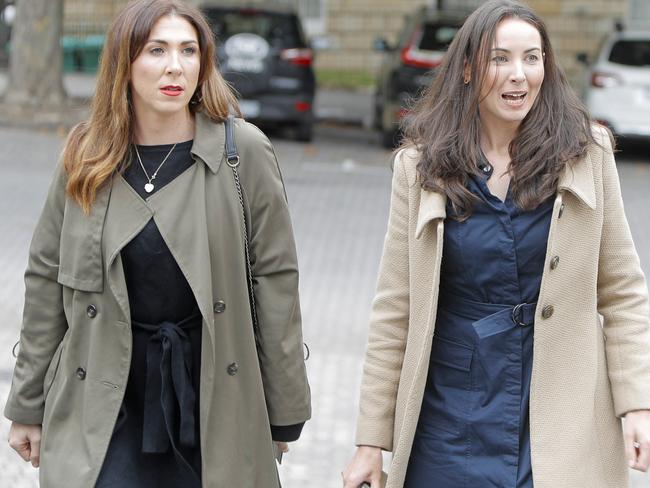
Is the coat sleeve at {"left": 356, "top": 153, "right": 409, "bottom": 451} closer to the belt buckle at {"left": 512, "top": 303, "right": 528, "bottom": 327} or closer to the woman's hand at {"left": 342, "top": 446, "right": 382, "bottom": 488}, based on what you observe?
the woman's hand at {"left": 342, "top": 446, "right": 382, "bottom": 488}

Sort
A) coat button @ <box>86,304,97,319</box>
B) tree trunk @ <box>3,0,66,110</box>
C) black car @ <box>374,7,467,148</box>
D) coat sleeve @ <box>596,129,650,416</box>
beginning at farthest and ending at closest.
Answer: tree trunk @ <box>3,0,66,110</box> → black car @ <box>374,7,467,148</box> → coat button @ <box>86,304,97,319</box> → coat sleeve @ <box>596,129,650,416</box>

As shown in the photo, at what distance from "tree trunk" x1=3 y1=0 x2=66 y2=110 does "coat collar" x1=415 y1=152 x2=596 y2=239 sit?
14.5m

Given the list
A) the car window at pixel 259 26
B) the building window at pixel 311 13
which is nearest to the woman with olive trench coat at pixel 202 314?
the car window at pixel 259 26

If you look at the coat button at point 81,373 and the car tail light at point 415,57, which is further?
the car tail light at point 415,57

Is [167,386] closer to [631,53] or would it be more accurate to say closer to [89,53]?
[631,53]

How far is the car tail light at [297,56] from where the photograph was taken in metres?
17.2

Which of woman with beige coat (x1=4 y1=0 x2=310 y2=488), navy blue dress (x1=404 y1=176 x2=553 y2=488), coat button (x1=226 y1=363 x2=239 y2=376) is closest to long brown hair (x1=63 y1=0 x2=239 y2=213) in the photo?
woman with beige coat (x1=4 y1=0 x2=310 y2=488)

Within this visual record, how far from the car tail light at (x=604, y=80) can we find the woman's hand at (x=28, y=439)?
13646mm

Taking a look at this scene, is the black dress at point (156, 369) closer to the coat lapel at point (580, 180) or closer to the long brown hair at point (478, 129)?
the long brown hair at point (478, 129)

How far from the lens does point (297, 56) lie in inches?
677

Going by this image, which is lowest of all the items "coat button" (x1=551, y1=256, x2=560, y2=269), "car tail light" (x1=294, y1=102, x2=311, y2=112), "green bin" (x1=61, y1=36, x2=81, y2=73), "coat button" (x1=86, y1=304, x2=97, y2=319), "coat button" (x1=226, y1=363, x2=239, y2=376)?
"green bin" (x1=61, y1=36, x2=81, y2=73)

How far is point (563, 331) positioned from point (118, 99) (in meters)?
1.37

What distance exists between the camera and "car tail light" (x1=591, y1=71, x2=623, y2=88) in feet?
55.2

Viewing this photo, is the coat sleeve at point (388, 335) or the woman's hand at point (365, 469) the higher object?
the coat sleeve at point (388, 335)
